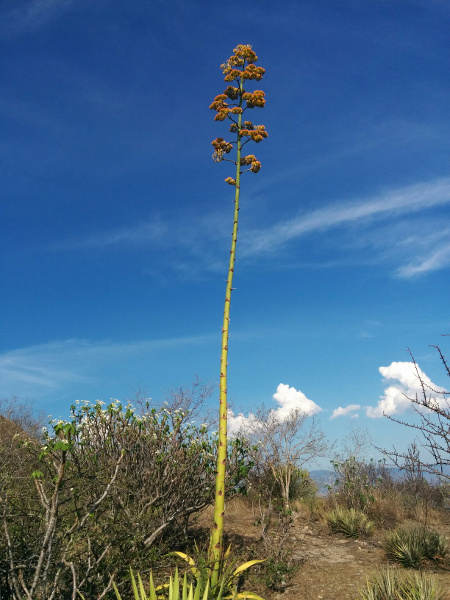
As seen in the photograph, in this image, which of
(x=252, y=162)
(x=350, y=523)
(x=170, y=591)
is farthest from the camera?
(x=350, y=523)

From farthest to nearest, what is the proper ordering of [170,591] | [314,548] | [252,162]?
1. [314,548]
2. [252,162]
3. [170,591]

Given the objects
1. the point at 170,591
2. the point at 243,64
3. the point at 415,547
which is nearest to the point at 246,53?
the point at 243,64

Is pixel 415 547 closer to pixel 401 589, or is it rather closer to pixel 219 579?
pixel 401 589

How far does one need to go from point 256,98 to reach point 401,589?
827cm

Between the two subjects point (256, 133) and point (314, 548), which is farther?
point (314, 548)

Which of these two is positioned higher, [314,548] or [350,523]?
[350,523]

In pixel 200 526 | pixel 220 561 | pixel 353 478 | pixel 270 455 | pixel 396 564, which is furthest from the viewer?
pixel 353 478

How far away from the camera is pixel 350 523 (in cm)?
1137

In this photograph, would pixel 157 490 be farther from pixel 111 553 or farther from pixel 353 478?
pixel 353 478

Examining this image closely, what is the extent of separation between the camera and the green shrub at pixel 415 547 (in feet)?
28.1

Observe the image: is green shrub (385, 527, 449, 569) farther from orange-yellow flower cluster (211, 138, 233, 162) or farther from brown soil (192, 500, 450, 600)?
orange-yellow flower cluster (211, 138, 233, 162)

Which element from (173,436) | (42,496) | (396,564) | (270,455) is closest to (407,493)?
(270,455)

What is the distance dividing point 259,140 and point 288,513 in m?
7.15

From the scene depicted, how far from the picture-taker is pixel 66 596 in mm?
5023
